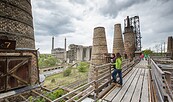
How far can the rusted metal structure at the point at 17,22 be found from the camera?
4.55 meters

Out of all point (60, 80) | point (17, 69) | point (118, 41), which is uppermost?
point (118, 41)

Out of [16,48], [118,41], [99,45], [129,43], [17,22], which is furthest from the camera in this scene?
[129,43]

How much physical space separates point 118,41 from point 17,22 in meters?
11.3

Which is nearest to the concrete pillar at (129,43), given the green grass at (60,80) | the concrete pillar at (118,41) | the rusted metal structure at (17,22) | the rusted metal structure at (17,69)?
the concrete pillar at (118,41)

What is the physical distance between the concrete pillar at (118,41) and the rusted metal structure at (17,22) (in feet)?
33.7

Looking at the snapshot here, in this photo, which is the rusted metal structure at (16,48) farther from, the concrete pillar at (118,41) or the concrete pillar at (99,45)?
the concrete pillar at (118,41)

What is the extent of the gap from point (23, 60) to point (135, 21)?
29867 millimetres

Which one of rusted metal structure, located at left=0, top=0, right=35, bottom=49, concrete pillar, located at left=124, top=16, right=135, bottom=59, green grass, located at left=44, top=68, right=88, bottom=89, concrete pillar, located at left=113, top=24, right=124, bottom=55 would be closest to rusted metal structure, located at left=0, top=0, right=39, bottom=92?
rusted metal structure, located at left=0, top=0, right=35, bottom=49

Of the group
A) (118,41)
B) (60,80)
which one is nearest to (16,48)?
(118,41)

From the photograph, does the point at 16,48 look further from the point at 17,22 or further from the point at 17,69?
the point at 17,22

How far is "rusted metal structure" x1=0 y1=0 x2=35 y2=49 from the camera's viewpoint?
455 cm

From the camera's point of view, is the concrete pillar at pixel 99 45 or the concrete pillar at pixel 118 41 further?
the concrete pillar at pixel 118 41

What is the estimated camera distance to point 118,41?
13.3m

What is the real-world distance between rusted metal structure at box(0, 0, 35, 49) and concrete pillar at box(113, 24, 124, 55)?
1027 centimetres
